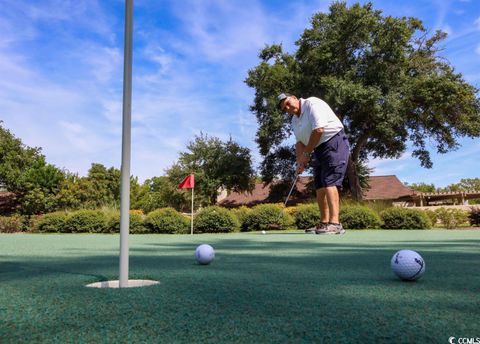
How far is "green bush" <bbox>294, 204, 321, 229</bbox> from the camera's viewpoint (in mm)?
14977

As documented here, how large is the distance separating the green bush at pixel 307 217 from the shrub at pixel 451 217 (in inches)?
231

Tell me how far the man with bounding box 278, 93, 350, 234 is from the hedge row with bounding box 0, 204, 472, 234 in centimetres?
861

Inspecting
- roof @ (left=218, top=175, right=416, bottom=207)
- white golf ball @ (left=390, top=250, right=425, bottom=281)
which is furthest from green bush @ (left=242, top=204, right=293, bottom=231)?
roof @ (left=218, top=175, right=416, bottom=207)

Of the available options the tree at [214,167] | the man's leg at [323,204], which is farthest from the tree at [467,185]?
the man's leg at [323,204]

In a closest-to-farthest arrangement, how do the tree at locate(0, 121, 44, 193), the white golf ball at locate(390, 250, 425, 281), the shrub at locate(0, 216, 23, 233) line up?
the white golf ball at locate(390, 250, 425, 281) < the shrub at locate(0, 216, 23, 233) < the tree at locate(0, 121, 44, 193)

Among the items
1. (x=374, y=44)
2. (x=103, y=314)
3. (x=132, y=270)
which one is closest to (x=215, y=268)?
(x=132, y=270)

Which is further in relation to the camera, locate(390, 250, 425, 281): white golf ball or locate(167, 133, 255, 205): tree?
locate(167, 133, 255, 205): tree

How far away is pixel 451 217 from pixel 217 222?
32.1 ft

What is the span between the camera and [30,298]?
215cm

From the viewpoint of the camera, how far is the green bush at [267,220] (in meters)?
15.6

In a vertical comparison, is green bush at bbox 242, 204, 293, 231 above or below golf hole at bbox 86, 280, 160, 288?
above

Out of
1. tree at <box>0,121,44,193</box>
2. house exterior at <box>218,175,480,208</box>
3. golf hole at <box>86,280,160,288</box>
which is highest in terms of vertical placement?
tree at <box>0,121,44,193</box>

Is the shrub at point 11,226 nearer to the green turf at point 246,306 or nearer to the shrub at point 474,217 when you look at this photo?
the green turf at point 246,306

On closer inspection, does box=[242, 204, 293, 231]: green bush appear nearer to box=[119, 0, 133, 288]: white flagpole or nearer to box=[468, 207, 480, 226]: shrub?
box=[468, 207, 480, 226]: shrub
